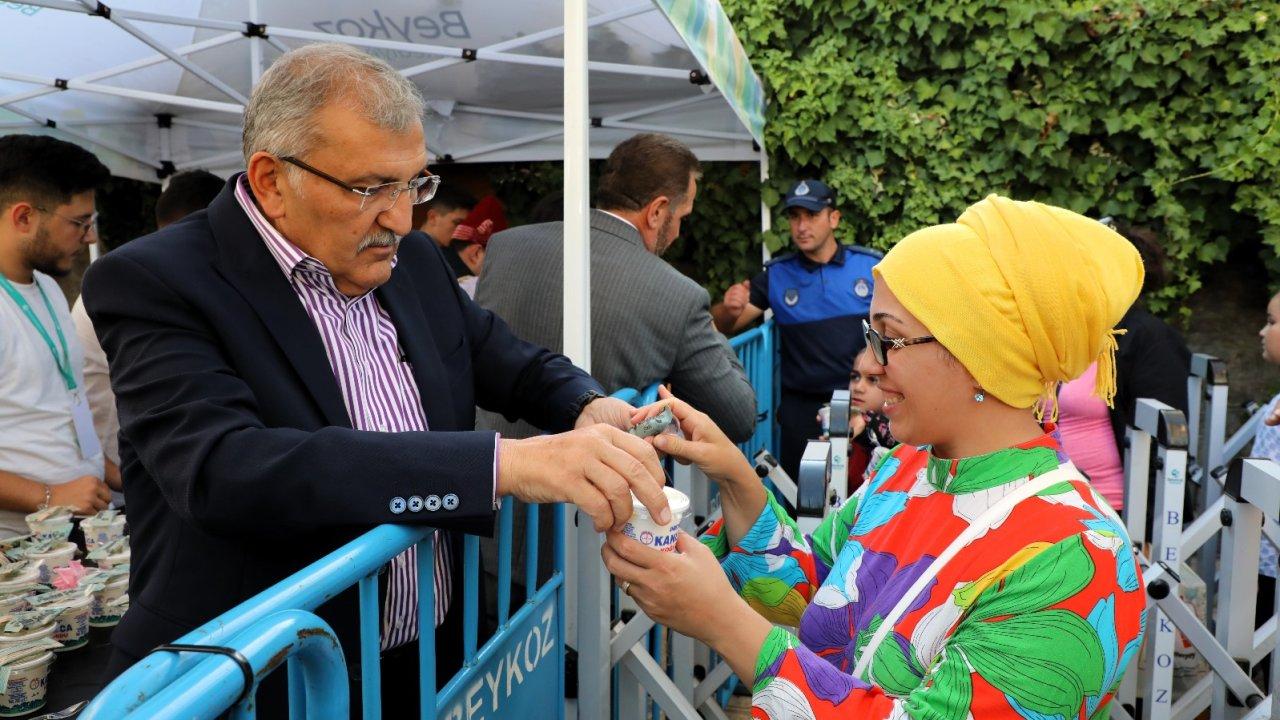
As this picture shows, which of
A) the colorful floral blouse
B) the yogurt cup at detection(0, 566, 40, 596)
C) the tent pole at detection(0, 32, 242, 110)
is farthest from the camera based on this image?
the tent pole at detection(0, 32, 242, 110)

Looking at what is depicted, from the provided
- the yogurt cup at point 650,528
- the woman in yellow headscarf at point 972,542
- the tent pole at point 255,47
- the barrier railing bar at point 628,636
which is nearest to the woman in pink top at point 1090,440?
the barrier railing bar at point 628,636

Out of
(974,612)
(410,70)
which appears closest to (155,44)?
(410,70)

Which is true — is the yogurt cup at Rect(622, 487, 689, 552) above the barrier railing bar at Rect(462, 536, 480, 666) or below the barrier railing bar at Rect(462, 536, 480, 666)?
above

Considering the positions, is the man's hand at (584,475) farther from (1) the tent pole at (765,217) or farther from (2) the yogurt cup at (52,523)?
(1) the tent pole at (765,217)

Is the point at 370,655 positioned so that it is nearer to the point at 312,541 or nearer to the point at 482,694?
the point at 312,541

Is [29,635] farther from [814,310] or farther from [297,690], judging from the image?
[814,310]

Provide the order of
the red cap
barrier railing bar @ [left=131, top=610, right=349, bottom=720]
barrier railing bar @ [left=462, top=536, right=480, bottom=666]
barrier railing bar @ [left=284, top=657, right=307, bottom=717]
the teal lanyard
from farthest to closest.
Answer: the red cap
the teal lanyard
barrier railing bar @ [left=462, top=536, right=480, bottom=666]
barrier railing bar @ [left=284, top=657, right=307, bottom=717]
barrier railing bar @ [left=131, top=610, right=349, bottom=720]

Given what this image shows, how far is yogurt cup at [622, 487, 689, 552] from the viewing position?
1.45 metres

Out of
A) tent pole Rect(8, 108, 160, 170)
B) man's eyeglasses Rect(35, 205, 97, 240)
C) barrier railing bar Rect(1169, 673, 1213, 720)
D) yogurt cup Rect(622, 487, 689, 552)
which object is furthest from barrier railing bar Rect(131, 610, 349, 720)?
tent pole Rect(8, 108, 160, 170)

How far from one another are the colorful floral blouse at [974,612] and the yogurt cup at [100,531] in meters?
2.08

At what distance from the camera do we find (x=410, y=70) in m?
5.17

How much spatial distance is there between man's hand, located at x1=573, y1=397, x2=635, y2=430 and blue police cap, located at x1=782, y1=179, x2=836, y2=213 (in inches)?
174

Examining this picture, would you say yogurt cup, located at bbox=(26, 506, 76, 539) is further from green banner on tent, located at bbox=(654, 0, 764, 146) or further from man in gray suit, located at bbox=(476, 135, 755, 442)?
green banner on tent, located at bbox=(654, 0, 764, 146)

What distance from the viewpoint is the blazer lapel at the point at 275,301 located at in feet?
4.91
